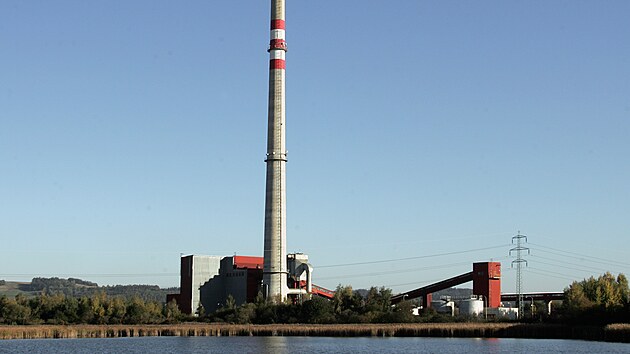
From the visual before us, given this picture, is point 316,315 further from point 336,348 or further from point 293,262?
point 336,348

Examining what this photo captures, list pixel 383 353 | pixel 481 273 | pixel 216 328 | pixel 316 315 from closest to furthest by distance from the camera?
pixel 383 353 < pixel 216 328 < pixel 316 315 < pixel 481 273

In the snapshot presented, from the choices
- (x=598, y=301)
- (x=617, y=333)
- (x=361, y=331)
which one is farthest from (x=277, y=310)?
(x=617, y=333)

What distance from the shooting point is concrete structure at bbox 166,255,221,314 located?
11200cm

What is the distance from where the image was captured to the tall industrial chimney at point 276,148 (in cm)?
9612

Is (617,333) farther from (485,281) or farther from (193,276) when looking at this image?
(193,276)

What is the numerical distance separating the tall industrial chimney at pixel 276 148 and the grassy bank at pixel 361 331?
20089mm

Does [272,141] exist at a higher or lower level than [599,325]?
higher

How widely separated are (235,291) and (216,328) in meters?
33.4

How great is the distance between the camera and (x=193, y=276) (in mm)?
112062

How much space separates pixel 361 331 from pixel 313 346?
42.0 ft

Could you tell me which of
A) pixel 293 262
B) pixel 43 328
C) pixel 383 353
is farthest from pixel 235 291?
pixel 383 353

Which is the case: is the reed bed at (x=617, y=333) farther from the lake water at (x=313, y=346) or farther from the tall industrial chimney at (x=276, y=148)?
the tall industrial chimney at (x=276, y=148)

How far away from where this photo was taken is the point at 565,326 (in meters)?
68.6

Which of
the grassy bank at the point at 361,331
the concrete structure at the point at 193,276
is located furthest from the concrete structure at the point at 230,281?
the grassy bank at the point at 361,331
